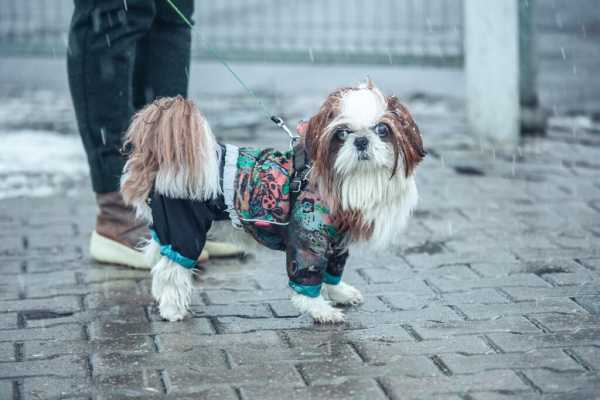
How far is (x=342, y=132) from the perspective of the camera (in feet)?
12.9

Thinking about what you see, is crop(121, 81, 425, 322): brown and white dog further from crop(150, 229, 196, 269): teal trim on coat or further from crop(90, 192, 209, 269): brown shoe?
crop(90, 192, 209, 269): brown shoe

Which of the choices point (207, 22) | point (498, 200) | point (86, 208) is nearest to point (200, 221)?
point (86, 208)

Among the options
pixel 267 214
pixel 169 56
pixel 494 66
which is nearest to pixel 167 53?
pixel 169 56

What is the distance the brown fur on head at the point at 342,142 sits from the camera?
3.91m

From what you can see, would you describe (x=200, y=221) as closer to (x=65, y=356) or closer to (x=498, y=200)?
(x=65, y=356)

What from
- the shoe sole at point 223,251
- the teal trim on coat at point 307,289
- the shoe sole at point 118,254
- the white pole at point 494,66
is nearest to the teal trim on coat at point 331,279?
the teal trim on coat at point 307,289

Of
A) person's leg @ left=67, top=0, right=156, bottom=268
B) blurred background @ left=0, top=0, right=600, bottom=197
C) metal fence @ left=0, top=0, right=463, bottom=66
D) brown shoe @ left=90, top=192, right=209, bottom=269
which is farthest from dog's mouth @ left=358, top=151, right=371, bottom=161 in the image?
metal fence @ left=0, top=0, right=463, bottom=66

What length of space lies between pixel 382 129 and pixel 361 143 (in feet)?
0.30

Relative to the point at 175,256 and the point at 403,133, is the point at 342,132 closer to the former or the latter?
the point at 403,133

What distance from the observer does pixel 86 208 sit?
596cm

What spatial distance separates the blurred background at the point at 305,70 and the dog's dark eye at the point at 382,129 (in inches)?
109

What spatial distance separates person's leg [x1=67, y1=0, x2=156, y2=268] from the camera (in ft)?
15.9

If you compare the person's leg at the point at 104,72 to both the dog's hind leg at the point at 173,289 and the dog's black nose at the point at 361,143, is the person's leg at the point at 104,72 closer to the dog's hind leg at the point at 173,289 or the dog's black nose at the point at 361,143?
the dog's hind leg at the point at 173,289

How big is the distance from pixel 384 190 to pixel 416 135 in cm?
24
